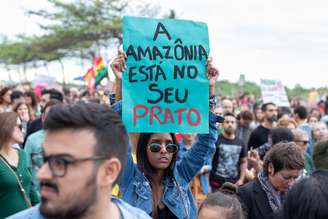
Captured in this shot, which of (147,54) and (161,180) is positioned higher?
(147,54)

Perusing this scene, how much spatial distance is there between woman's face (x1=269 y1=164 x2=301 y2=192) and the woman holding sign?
1.75ft

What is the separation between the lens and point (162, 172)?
3381 millimetres

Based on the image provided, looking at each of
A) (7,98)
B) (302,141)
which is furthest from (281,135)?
(7,98)

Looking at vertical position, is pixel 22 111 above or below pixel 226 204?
above

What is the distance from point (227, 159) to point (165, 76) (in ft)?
11.5

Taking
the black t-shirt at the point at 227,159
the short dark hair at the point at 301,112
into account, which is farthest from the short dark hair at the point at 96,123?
the short dark hair at the point at 301,112

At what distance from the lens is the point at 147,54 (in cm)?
345

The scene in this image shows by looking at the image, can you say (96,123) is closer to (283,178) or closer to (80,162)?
(80,162)

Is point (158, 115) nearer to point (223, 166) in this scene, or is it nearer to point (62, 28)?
point (223, 166)

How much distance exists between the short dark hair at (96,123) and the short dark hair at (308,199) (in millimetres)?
984

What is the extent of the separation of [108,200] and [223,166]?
489 cm

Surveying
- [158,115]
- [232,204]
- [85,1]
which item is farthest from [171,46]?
[85,1]

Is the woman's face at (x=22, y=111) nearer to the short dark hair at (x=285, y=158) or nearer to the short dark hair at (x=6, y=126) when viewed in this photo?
the short dark hair at (x=6, y=126)

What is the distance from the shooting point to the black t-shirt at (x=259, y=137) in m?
7.49
